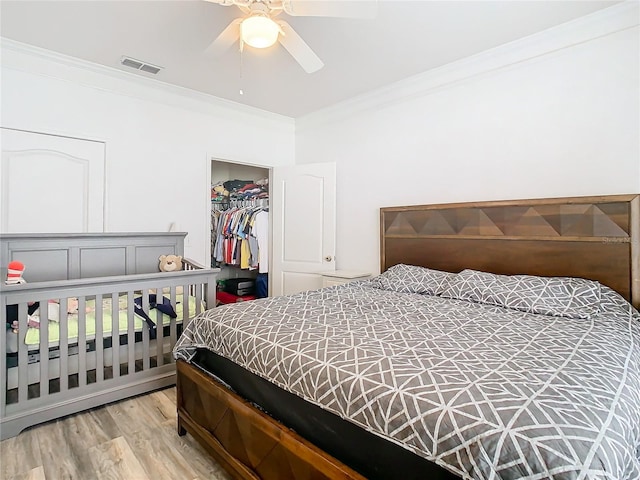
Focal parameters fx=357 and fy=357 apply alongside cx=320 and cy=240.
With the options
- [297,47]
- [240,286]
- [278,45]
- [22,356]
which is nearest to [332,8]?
[297,47]

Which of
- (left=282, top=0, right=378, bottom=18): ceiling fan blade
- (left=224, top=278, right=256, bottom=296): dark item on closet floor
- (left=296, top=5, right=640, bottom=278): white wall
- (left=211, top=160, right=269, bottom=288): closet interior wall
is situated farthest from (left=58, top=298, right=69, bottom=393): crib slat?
(left=211, top=160, right=269, bottom=288): closet interior wall

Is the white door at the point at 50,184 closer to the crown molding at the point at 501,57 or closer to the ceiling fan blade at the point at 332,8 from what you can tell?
the ceiling fan blade at the point at 332,8

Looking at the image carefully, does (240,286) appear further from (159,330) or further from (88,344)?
(88,344)

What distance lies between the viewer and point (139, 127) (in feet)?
10.4

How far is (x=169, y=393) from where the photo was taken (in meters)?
2.47

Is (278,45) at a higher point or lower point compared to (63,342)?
higher

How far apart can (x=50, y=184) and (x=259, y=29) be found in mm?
2171

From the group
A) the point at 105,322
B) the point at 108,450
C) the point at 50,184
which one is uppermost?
the point at 50,184

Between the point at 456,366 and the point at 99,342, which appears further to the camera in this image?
the point at 99,342

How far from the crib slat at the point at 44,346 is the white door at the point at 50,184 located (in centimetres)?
101

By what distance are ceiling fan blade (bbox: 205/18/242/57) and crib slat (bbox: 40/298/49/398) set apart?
1.72 meters

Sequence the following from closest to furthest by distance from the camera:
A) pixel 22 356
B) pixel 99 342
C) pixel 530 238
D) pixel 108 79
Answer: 1. pixel 22 356
2. pixel 99 342
3. pixel 530 238
4. pixel 108 79

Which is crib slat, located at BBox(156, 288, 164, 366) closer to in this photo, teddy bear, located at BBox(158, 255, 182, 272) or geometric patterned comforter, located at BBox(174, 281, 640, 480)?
teddy bear, located at BBox(158, 255, 182, 272)

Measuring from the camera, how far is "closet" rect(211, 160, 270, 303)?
14.2ft
